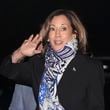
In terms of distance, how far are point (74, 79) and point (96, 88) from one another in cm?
18

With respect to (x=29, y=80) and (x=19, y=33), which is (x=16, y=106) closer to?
(x=29, y=80)

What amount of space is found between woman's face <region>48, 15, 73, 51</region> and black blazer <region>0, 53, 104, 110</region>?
0.16m

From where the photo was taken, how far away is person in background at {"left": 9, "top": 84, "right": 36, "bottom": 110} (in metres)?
3.75

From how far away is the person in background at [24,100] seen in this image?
12.3 feet

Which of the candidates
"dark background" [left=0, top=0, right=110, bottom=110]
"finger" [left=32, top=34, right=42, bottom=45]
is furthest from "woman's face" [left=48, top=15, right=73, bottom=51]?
"dark background" [left=0, top=0, right=110, bottom=110]

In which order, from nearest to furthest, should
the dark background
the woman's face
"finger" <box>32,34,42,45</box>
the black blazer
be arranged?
1. the black blazer
2. the woman's face
3. "finger" <box>32,34,42,45</box>
4. the dark background

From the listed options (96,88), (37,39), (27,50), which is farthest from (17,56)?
(96,88)

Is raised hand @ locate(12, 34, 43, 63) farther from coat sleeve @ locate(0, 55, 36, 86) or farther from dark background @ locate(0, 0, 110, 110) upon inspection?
→ dark background @ locate(0, 0, 110, 110)

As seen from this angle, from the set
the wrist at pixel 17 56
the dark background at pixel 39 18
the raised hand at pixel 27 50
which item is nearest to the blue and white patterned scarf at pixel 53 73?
the raised hand at pixel 27 50

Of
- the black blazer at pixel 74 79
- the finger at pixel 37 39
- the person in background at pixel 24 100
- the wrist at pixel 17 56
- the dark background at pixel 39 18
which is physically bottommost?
the dark background at pixel 39 18

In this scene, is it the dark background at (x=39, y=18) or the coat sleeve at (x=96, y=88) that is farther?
the dark background at (x=39, y=18)

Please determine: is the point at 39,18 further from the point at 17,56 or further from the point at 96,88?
the point at 96,88

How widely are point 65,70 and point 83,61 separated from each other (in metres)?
0.16

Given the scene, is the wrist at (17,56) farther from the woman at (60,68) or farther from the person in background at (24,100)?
the person in background at (24,100)
